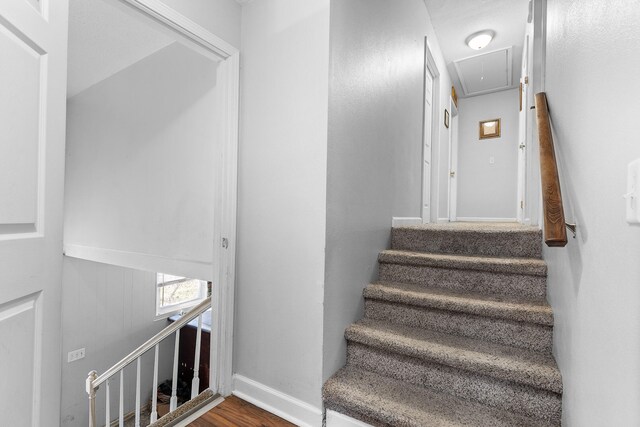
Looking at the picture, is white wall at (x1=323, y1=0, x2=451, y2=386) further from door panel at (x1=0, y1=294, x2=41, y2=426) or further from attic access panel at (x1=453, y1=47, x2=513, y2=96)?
attic access panel at (x1=453, y1=47, x2=513, y2=96)

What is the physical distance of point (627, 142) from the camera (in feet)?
2.14

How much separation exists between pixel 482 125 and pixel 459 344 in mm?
4641

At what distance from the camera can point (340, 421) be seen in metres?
1.49

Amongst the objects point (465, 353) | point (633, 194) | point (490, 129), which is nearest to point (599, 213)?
point (633, 194)

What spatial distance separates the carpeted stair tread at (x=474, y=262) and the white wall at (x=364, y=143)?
0.16 metres

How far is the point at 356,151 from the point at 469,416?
1.44 meters

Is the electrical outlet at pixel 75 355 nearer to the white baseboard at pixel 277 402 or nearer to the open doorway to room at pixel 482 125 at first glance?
the white baseboard at pixel 277 402

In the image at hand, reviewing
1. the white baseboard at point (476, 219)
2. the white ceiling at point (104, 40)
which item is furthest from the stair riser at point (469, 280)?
the white baseboard at point (476, 219)

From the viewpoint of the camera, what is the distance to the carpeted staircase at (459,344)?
1.33m

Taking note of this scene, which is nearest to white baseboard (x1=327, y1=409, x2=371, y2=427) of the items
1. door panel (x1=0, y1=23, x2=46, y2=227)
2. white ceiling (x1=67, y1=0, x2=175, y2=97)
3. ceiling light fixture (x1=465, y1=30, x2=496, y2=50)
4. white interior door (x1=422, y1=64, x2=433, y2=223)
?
door panel (x1=0, y1=23, x2=46, y2=227)

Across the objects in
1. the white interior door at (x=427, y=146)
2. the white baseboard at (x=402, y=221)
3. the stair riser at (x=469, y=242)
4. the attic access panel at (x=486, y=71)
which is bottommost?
the stair riser at (x=469, y=242)

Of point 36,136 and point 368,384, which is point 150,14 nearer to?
point 36,136

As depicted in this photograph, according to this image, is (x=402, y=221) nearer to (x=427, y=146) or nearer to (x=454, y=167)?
(x=427, y=146)

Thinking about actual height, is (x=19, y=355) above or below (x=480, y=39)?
below
